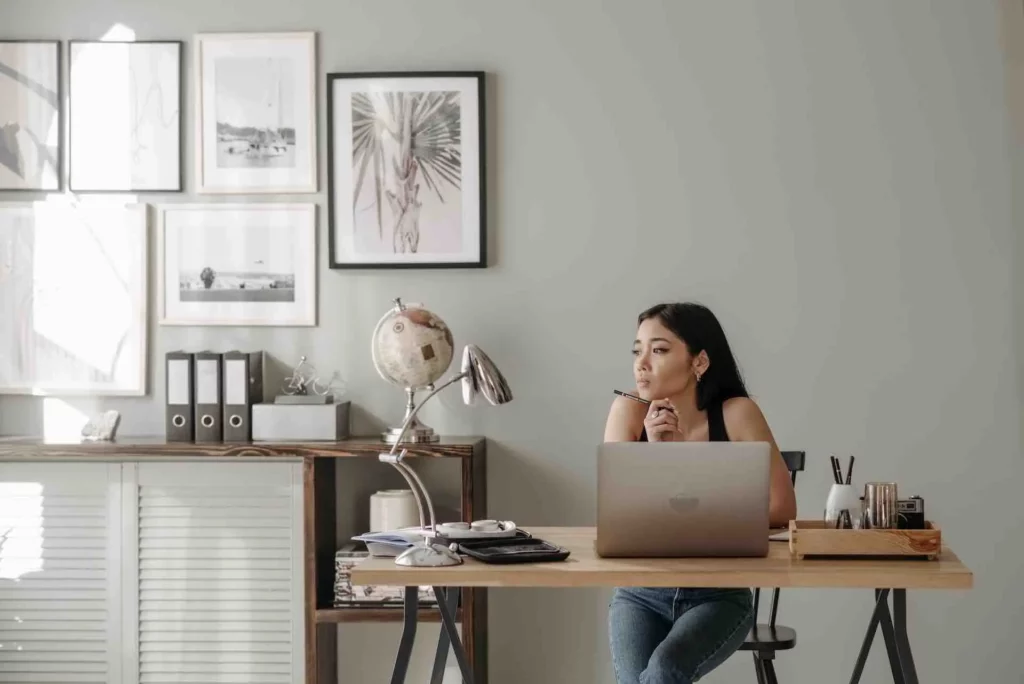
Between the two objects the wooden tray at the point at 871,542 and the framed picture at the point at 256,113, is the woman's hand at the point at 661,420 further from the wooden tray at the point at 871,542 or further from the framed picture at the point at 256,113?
the framed picture at the point at 256,113

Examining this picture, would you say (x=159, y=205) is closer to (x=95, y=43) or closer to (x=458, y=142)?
Result: (x=95, y=43)

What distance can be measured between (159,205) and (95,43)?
60 cm

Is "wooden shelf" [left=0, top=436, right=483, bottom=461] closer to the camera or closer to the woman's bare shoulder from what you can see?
the woman's bare shoulder

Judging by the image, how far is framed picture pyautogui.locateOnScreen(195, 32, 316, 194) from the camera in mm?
4043

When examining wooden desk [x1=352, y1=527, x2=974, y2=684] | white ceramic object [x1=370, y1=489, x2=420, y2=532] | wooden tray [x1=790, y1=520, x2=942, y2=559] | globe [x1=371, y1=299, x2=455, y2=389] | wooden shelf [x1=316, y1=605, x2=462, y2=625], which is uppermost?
globe [x1=371, y1=299, x2=455, y2=389]

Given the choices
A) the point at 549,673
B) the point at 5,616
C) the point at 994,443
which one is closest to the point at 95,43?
the point at 5,616

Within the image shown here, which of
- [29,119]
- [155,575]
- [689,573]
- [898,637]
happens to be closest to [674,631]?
[689,573]

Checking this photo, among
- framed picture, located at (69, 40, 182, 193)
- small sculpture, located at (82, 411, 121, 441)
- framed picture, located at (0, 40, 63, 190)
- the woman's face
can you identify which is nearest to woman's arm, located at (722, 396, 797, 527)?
the woman's face

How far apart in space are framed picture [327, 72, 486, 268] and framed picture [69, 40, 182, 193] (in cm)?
56

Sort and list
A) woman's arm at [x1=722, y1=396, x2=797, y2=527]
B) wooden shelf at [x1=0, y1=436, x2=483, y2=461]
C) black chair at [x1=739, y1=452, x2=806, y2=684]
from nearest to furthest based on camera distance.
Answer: woman's arm at [x1=722, y1=396, x2=797, y2=527]
black chair at [x1=739, y1=452, x2=806, y2=684]
wooden shelf at [x1=0, y1=436, x2=483, y2=461]

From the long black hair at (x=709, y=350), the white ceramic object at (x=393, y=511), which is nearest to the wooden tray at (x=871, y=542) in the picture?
the long black hair at (x=709, y=350)

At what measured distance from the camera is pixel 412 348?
12.2ft

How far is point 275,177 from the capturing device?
405 centimetres

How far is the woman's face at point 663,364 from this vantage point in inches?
119
